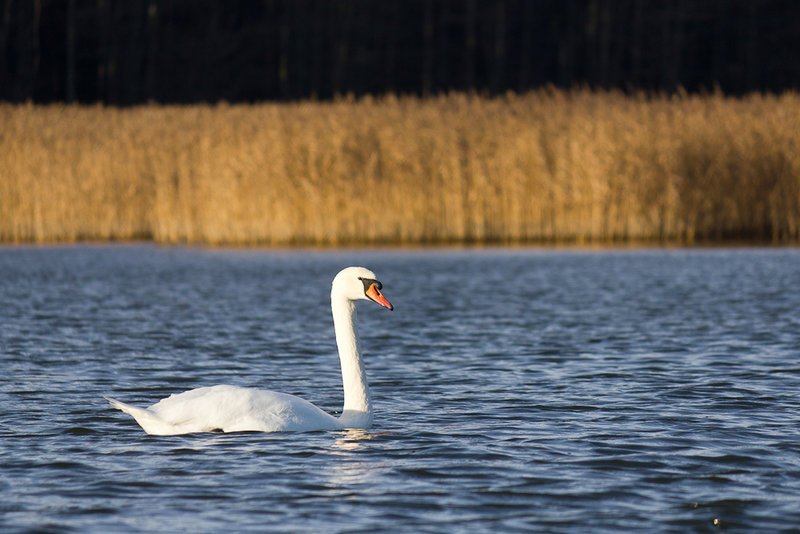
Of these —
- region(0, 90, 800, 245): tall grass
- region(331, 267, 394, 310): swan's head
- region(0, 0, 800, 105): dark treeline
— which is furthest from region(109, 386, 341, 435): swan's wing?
region(0, 0, 800, 105): dark treeline

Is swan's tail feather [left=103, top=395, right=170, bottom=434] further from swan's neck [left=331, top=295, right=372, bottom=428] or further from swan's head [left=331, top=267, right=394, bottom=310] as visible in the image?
swan's head [left=331, top=267, right=394, bottom=310]

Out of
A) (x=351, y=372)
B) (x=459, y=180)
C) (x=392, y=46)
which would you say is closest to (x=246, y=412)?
(x=351, y=372)

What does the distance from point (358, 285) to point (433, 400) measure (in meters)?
1.16

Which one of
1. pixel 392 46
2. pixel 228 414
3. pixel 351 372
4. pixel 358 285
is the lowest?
pixel 228 414

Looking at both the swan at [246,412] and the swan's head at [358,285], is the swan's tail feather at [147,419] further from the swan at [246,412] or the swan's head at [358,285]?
the swan's head at [358,285]

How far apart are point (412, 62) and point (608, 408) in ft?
159

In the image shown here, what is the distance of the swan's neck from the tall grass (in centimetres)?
1174

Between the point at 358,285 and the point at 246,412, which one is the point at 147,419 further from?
the point at 358,285

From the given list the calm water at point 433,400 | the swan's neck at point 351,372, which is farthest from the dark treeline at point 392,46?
the swan's neck at point 351,372

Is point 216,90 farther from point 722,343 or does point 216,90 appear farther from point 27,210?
point 722,343

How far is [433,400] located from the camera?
28.3 ft

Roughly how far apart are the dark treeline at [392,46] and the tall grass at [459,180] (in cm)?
2470

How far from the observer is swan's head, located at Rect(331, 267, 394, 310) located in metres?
7.78

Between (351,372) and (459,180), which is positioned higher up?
(459,180)
